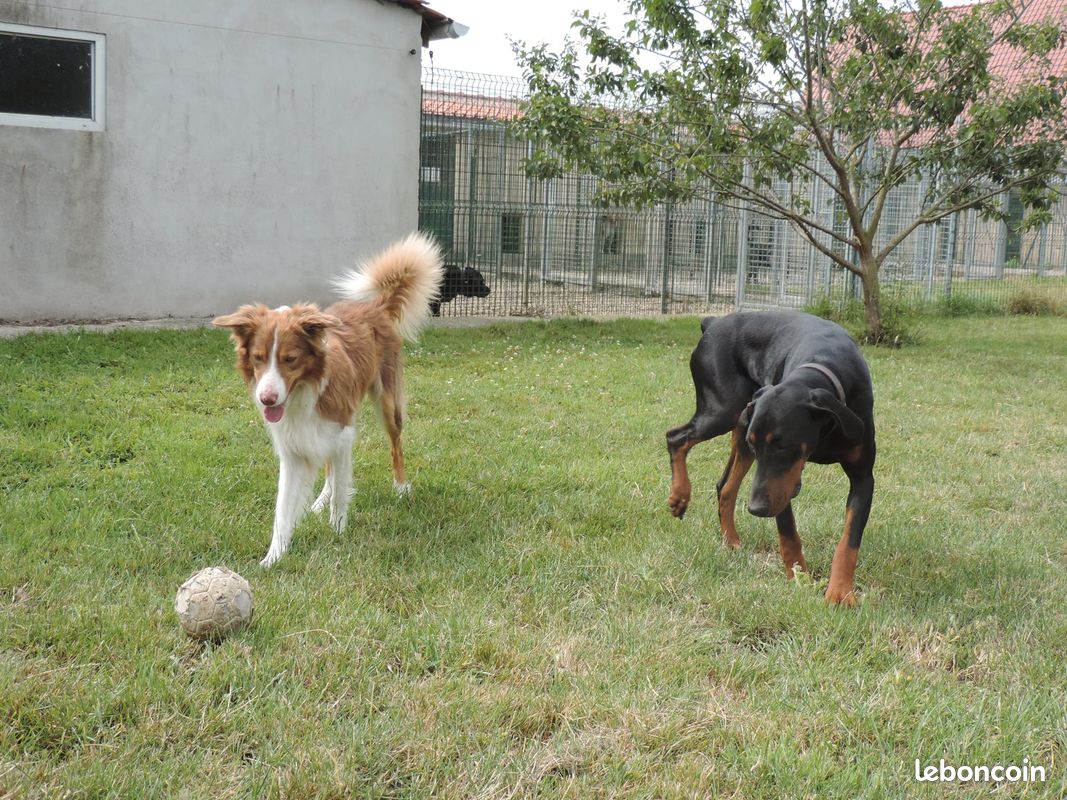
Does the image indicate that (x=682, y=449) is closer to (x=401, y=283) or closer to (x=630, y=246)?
(x=401, y=283)

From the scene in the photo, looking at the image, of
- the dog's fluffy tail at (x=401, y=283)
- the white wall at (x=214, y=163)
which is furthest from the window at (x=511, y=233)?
the dog's fluffy tail at (x=401, y=283)

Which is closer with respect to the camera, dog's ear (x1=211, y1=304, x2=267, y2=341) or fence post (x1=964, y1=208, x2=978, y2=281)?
dog's ear (x1=211, y1=304, x2=267, y2=341)

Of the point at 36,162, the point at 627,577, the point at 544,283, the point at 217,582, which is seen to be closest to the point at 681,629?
the point at 627,577

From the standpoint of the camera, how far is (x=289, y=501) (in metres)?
4.55

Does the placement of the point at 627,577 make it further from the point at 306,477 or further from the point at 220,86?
the point at 220,86

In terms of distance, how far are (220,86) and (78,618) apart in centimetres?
1033

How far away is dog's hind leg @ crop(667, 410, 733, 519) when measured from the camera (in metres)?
4.77

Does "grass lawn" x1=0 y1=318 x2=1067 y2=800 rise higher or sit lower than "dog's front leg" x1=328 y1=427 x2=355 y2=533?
lower

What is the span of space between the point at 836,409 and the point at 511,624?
1516 mm

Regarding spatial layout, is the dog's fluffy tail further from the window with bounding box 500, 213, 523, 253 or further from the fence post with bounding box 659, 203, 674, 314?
the fence post with bounding box 659, 203, 674, 314

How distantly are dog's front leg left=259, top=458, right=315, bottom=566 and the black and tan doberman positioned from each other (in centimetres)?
184

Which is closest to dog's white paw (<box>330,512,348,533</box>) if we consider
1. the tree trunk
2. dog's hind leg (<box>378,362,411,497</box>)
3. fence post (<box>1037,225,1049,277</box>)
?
dog's hind leg (<box>378,362,411,497</box>)

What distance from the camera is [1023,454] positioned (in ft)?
21.8

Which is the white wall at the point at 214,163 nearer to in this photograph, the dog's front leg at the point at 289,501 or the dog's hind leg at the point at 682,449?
the dog's front leg at the point at 289,501
